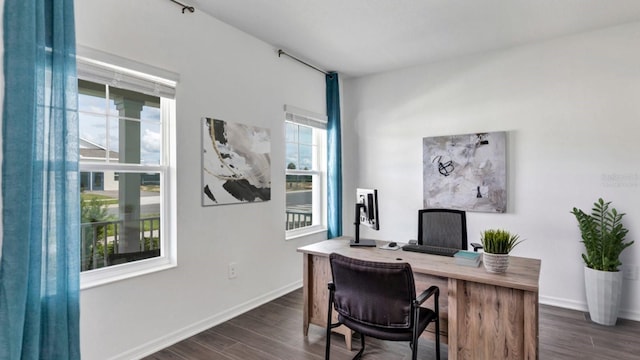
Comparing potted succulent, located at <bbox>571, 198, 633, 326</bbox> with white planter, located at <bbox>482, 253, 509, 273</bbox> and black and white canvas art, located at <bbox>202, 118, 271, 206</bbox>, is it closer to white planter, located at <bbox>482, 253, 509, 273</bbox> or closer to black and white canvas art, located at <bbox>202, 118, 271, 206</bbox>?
white planter, located at <bbox>482, 253, 509, 273</bbox>

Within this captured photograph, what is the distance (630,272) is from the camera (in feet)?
10.3

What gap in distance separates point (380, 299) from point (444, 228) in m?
1.47

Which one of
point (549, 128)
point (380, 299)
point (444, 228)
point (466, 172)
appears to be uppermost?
point (549, 128)

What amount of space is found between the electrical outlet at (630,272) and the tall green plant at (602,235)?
0.51 feet

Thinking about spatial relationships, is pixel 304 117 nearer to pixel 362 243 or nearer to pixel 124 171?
pixel 362 243

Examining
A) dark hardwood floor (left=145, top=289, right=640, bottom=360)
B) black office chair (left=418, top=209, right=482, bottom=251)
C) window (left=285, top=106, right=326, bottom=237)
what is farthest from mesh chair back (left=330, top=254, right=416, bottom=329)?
window (left=285, top=106, right=326, bottom=237)

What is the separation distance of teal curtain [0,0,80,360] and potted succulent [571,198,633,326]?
4.08 m

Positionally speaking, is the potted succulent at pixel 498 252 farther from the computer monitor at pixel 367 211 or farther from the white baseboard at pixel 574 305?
the white baseboard at pixel 574 305

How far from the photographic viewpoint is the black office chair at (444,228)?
9.82ft

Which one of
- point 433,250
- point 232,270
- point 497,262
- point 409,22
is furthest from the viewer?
point 232,270

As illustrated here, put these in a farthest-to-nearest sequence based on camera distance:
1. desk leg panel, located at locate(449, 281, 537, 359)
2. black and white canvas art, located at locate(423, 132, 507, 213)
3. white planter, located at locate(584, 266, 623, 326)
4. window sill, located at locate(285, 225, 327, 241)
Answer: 1. window sill, located at locate(285, 225, 327, 241)
2. black and white canvas art, located at locate(423, 132, 507, 213)
3. white planter, located at locate(584, 266, 623, 326)
4. desk leg panel, located at locate(449, 281, 537, 359)

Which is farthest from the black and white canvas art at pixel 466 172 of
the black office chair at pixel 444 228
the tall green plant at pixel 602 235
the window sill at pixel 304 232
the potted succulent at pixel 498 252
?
the potted succulent at pixel 498 252

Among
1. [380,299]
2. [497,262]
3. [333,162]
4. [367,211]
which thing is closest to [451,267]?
[497,262]

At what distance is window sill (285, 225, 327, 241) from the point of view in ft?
13.1
